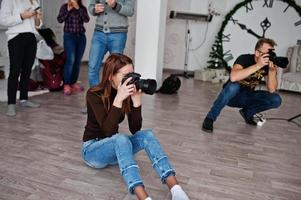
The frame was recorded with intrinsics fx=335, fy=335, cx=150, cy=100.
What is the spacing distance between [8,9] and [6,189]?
1675mm

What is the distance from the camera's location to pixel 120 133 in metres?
1.71

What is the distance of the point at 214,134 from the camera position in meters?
2.74

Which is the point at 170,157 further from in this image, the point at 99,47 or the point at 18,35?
the point at 18,35

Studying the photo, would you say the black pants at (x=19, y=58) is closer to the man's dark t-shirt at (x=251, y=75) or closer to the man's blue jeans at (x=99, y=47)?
the man's blue jeans at (x=99, y=47)

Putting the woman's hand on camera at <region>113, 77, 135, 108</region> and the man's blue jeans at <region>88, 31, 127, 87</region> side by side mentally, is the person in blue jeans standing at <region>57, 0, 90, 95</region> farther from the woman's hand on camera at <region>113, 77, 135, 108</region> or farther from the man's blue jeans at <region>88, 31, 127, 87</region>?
the woman's hand on camera at <region>113, 77, 135, 108</region>

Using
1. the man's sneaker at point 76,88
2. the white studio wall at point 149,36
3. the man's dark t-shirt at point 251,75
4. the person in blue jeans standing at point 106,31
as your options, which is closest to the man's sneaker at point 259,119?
the man's dark t-shirt at point 251,75

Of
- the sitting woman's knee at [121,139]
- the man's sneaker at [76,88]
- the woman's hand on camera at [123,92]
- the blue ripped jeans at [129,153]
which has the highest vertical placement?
the woman's hand on camera at [123,92]

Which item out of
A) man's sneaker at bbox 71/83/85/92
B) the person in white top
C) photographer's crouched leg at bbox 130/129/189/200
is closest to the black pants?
the person in white top

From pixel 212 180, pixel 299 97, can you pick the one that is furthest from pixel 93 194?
pixel 299 97

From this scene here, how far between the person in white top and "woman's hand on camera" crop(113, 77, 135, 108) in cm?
159

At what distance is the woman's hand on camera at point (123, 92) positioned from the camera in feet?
5.25

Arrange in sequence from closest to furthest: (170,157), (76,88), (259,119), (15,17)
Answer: (170,157) < (15,17) < (259,119) < (76,88)

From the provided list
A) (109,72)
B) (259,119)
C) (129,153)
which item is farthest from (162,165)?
(259,119)

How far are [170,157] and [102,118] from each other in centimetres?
71
